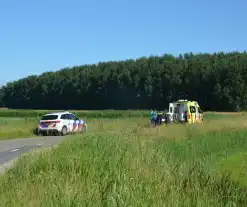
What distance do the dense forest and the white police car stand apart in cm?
7325

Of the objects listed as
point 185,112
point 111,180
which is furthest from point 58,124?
point 111,180

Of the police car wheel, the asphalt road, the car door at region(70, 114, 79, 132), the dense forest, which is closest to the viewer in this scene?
the asphalt road

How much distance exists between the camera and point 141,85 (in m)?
135

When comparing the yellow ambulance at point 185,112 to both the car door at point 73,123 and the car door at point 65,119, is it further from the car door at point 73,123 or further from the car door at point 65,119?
the car door at point 65,119

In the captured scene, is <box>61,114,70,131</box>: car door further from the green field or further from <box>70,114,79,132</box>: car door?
the green field

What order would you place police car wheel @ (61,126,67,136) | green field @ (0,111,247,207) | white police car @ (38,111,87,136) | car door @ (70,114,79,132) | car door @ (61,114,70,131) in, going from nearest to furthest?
green field @ (0,111,247,207) < white police car @ (38,111,87,136) < police car wheel @ (61,126,67,136) < car door @ (61,114,70,131) < car door @ (70,114,79,132)

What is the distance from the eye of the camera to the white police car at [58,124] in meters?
33.3

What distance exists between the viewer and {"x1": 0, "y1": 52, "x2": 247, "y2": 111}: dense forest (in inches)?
4291

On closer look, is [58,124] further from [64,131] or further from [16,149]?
[16,149]

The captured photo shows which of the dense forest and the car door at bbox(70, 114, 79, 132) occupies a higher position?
the dense forest

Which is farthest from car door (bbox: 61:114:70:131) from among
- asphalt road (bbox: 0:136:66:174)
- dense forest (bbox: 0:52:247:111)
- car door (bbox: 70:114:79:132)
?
dense forest (bbox: 0:52:247:111)

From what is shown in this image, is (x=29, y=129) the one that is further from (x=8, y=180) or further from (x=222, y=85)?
(x=222, y=85)

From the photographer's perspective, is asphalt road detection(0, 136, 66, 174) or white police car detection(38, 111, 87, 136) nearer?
asphalt road detection(0, 136, 66, 174)

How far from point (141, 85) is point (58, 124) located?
103 metres
